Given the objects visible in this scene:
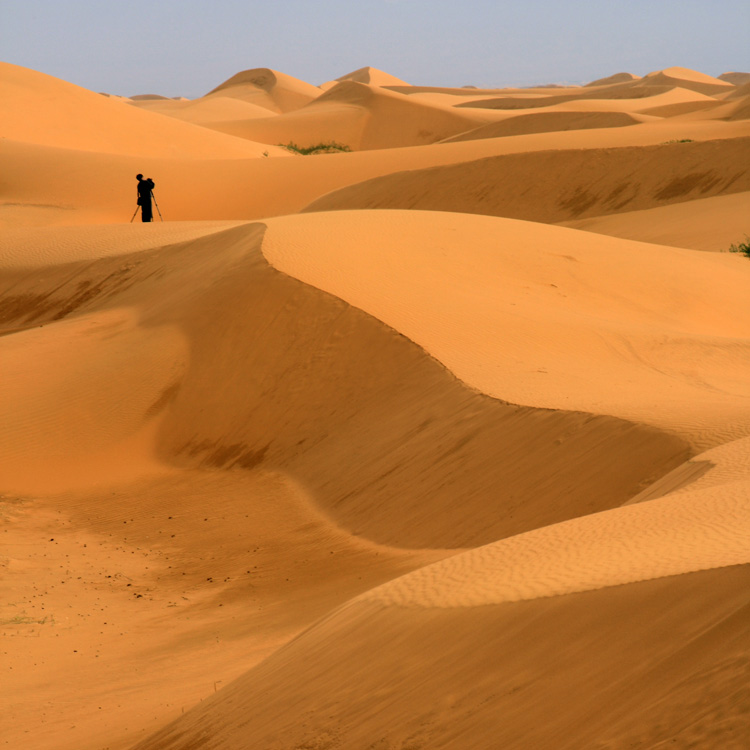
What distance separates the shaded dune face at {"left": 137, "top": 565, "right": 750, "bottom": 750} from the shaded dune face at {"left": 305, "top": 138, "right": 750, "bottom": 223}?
79.7 feet

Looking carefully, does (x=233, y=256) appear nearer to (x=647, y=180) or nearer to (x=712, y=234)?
(x=712, y=234)

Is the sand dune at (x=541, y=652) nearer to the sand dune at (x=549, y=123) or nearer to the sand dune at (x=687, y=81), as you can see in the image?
the sand dune at (x=549, y=123)

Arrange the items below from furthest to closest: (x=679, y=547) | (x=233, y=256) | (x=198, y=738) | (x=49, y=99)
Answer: (x=49, y=99) → (x=233, y=256) → (x=198, y=738) → (x=679, y=547)

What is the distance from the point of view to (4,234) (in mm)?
23969

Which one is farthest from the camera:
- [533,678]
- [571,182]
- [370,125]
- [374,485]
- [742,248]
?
[370,125]

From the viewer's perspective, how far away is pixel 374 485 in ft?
31.0

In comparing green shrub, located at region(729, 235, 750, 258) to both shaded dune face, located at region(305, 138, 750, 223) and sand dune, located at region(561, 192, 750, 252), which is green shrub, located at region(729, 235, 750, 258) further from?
shaded dune face, located at region(305, 138, 750, 223)

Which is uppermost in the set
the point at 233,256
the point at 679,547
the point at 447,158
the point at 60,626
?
the point at 447,158

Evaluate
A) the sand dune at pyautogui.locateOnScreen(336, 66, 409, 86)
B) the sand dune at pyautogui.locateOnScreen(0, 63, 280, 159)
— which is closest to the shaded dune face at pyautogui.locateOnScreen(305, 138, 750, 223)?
the sand dune at pyautogui.locateOnScreen(0, 63, 280, 159)

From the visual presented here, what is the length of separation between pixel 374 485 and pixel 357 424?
1493mm

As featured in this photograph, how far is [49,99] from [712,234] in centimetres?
3778

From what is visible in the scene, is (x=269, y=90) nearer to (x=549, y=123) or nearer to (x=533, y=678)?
(x=549, y=123)

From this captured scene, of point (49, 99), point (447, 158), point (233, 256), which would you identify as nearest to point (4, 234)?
point (233, 256)

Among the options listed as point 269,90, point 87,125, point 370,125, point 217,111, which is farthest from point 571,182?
point 269,90
